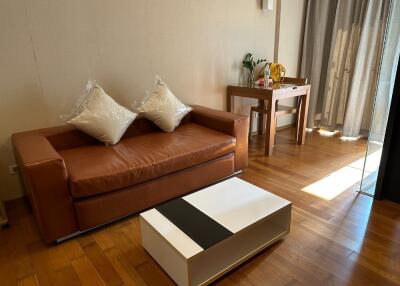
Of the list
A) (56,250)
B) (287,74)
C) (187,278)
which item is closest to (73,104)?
(56,250)

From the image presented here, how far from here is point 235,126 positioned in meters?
2.63

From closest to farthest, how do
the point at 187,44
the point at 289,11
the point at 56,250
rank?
1. the point at 56,250
2. the point at 187,44
3. the point at 289,11

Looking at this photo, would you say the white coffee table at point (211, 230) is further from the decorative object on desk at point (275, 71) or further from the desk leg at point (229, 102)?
the decorative object on desk at point (275, 71)

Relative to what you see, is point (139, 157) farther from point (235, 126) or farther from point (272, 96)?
point (272, 96)

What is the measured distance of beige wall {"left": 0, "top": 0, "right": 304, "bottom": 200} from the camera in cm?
222

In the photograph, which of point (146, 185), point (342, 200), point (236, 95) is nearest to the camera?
point (146, 185)

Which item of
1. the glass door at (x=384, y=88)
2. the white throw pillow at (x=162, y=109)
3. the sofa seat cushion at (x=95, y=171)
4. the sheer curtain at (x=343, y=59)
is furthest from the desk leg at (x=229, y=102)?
the sofa seat cushion at (x=95, y=171)

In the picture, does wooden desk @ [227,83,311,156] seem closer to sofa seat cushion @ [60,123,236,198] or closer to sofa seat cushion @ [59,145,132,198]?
sofa seat cushion @ [60,123,236,198]

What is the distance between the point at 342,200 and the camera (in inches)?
92.3

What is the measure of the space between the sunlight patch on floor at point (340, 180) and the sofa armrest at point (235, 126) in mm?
645

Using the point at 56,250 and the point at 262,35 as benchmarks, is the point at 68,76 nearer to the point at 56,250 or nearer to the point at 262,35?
the point at 56,250

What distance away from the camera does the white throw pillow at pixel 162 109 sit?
8.64 ft

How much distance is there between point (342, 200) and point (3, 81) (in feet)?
Answer: 9.38

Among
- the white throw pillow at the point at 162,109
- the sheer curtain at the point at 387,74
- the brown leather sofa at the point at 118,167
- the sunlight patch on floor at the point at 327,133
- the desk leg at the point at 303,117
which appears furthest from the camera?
the sunlight patch on floor at the point at 327,133
